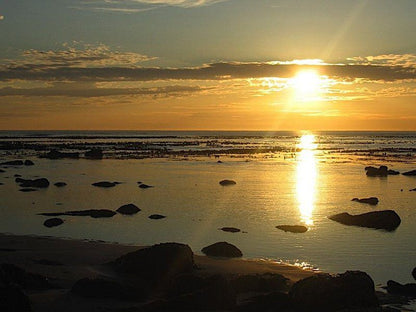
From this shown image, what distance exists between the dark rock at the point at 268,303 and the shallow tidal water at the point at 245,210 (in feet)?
19.2

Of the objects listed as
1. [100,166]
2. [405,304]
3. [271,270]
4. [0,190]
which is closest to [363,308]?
[405,304]

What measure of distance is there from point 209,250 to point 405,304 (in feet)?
31.6

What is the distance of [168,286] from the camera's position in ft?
60.7

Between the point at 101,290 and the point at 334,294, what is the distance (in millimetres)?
7187

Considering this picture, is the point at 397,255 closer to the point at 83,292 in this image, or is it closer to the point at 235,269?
the point at 235,269

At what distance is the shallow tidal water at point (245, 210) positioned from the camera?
25.8 m

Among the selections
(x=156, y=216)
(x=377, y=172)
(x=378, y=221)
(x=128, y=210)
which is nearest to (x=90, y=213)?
(x=128, y=210)

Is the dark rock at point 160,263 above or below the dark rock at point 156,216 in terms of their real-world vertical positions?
below

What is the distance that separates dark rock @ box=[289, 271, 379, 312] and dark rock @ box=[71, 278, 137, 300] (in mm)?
5128

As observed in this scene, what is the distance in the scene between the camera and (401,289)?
61.8 feet

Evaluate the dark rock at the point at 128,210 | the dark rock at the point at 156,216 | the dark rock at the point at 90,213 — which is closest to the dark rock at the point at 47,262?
the dark rock at the point at 156,216

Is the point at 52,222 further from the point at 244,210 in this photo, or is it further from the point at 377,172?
the point at 377,172

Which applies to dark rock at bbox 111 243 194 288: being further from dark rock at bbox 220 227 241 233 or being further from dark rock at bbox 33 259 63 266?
dark rock at bbox 220 227 241 233

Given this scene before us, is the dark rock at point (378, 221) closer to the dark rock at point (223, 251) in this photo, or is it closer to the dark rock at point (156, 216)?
the dark rock at point (223, 251)
